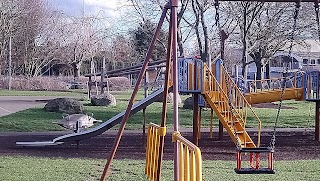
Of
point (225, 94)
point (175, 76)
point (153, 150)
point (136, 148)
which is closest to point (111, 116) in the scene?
point (136, 148)

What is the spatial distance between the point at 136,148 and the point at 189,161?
9882 mm

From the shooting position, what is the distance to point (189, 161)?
555cm

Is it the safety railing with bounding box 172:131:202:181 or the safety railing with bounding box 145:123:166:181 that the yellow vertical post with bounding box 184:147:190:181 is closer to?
the safety railing with bounding box 172:131:202:181

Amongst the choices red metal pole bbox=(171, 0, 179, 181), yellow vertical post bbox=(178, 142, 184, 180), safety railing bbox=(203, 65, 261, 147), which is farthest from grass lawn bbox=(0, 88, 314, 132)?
yellow vertical post bbox=(178, 142, 184, 180)

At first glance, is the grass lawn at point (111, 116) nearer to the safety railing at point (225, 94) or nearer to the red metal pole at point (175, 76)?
the safety railing at point (225, 94)

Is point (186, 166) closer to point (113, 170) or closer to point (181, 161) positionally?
point (181, 161)

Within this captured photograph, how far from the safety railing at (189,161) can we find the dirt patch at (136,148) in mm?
6836

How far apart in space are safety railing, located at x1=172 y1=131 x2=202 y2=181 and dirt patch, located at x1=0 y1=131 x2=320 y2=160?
22.4 ft

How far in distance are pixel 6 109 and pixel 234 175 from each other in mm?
19474

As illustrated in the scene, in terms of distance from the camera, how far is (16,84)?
4994 cm

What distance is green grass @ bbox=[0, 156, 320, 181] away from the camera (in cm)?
977

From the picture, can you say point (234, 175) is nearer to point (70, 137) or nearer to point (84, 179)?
point (84, 179)

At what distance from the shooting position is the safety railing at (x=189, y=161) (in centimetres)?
522

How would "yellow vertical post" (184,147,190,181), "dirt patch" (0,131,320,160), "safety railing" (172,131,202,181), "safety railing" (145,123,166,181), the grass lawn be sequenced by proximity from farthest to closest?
the grass lawn < "dirt patch" (0,131,320,160) < "safety railing" (145,123,166,181) < "yellow vertical post" (184,147,190,181) < "safety railing" (172,131,202,181)
